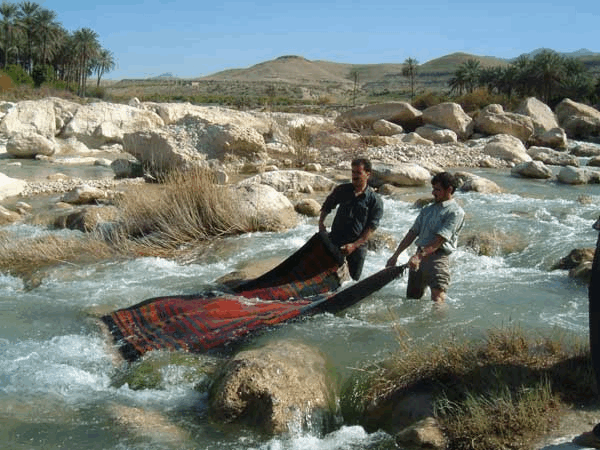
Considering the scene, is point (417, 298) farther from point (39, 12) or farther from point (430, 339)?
point (39, 12)

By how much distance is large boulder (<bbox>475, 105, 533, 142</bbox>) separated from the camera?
83.5 feet

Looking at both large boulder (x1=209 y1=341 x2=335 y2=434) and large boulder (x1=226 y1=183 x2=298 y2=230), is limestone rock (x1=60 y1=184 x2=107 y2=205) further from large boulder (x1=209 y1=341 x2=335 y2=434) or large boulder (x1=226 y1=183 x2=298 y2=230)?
large boulder (x1=209 y1=341 x2=335 y2=434)

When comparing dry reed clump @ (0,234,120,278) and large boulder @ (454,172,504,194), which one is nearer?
dry reed clump @ (0,234,120,278)

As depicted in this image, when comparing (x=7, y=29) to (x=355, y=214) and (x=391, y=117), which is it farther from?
(x=355, y=214)

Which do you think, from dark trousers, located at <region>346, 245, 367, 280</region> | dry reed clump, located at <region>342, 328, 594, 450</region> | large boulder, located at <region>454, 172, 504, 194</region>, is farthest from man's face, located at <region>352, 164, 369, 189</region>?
large boulder, located at <region>454, 172, 504, 194</region>

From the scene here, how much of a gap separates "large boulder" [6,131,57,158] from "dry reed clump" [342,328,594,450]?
18846mm

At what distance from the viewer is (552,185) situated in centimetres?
1587

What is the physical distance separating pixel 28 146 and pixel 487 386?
65.0 ft

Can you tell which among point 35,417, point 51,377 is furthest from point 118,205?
point 35,417

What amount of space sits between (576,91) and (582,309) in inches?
1598

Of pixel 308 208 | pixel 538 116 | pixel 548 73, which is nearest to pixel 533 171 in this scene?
pixel 308 208

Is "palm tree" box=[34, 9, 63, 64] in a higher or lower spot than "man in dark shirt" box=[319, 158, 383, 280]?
higher

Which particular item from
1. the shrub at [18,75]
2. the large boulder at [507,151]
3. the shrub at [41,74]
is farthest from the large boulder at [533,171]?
the shrub at [41,74]

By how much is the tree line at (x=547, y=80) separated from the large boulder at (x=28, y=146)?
96.6 feet
